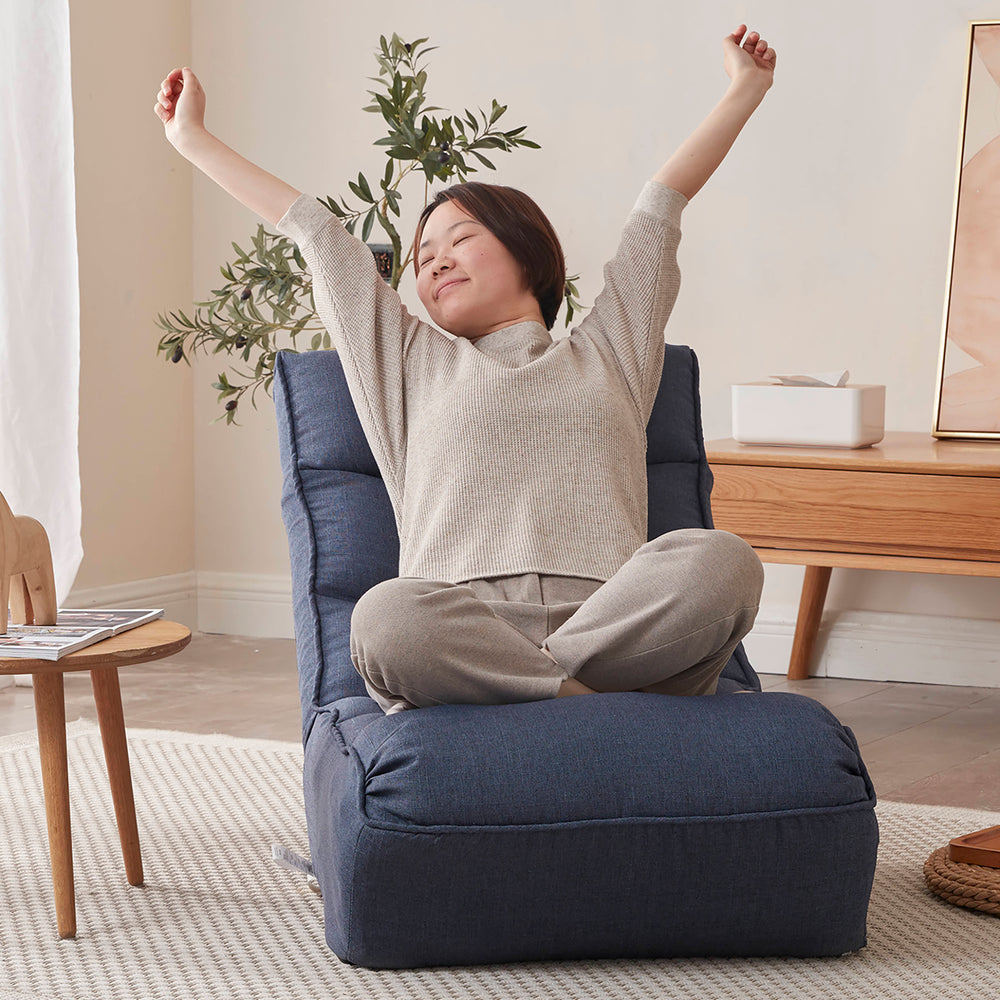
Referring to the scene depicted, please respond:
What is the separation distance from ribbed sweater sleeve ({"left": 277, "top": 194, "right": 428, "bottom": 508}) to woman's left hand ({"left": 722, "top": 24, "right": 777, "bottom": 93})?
615mm

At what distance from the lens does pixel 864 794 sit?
1479mm

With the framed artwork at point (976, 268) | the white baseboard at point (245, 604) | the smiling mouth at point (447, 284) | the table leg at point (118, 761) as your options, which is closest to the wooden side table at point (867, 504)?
the framed artwork at point (976, 268)

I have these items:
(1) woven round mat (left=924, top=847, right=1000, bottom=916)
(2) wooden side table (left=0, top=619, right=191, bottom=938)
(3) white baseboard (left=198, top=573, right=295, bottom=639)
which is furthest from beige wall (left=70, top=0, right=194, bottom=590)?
(1) woven round mat (left=924, top=847, right=1000, bottom=916)

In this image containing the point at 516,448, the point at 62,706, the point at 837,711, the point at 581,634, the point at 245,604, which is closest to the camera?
the point at 581,634

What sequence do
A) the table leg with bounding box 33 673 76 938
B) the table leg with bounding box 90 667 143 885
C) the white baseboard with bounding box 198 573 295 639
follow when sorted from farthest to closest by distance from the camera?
the white baseboard with bounding box 198 573 295 639
the table leg with bounding box 90 667 143 885
the table leg with bounding box 33 673 76 938

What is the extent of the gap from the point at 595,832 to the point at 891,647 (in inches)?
79.4

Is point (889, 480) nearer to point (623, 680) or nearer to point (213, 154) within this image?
point (623, 680)

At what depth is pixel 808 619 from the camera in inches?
125

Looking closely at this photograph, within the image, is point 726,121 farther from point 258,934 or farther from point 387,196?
point 258,934

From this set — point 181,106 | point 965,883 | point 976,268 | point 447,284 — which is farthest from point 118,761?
point 976,268

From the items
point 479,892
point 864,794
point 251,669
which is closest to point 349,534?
point 479,892

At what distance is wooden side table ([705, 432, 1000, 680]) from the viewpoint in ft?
8.25

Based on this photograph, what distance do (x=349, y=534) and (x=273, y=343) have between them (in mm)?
1755

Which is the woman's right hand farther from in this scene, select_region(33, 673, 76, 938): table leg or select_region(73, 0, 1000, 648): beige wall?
select_region(73, 0, 1000, 648): beige wall
